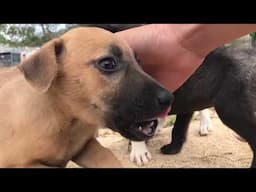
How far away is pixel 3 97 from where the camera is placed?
1.63 metres

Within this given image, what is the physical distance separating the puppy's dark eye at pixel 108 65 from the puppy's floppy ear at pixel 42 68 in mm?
150

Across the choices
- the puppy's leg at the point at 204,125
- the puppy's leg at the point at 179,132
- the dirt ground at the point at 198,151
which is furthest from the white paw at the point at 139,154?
the puppy's leg at the point at 204,125

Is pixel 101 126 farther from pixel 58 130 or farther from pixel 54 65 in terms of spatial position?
pixel 54 65

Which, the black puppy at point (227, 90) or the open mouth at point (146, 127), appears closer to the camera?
the open mouth at point (146, 127)

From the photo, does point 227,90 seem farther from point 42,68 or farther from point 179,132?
point 42,68

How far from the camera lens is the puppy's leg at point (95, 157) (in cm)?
154

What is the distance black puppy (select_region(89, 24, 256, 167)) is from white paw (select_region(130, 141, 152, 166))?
32cm

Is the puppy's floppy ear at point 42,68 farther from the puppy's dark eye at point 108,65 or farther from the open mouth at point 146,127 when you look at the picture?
the open mouth at point 146,127
